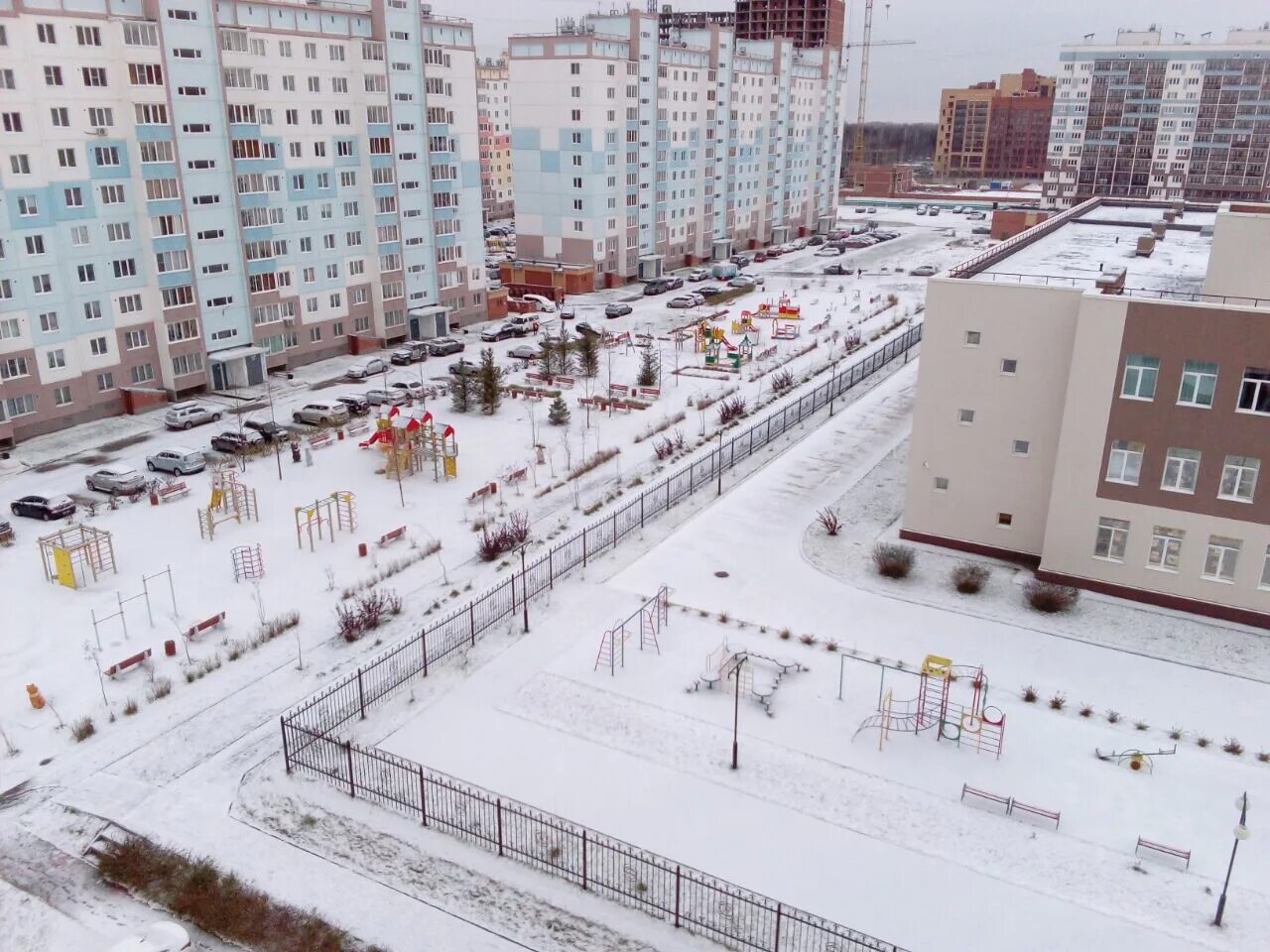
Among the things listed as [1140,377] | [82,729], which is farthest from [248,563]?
[1140,377]

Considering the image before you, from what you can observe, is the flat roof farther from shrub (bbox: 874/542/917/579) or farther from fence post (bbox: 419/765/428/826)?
fence post (bbox: 419/765/428/826)

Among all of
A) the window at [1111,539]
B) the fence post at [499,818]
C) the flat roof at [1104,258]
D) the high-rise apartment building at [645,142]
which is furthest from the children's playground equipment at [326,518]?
Result: the high-rise apartment building at [645,142]

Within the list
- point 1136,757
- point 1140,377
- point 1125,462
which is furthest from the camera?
point 1125,462

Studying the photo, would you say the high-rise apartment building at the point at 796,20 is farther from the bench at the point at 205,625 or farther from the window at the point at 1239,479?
the bench at the point at 205,625

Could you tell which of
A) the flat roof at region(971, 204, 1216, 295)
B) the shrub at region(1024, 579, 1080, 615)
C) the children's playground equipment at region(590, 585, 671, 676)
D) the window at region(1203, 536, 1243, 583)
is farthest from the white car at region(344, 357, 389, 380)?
the window at region(1203, 536, 1243, 583)

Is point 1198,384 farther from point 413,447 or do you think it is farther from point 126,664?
point 126,664
